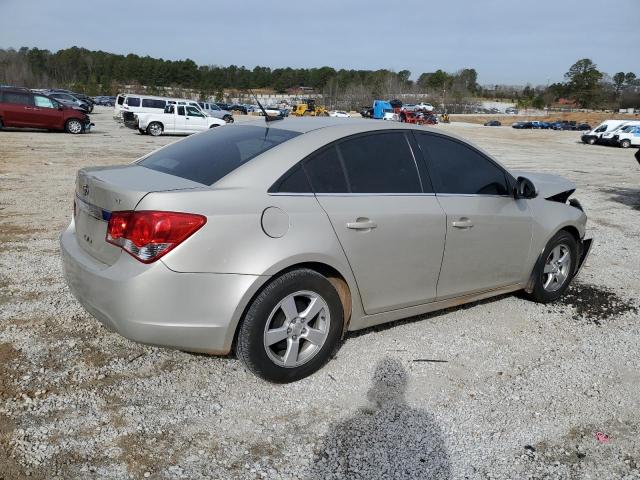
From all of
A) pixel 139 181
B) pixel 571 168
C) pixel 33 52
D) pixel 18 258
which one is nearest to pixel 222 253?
pixel 139 181

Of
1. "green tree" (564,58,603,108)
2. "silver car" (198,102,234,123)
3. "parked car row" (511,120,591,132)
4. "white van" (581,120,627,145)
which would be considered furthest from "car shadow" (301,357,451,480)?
"green tree" (564,58,603,108)

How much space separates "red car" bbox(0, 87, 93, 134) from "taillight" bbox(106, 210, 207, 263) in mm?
23761

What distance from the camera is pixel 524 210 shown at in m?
4.50

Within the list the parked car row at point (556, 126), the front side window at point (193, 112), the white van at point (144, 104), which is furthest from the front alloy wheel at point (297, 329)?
the parked car row at point (556, 126)

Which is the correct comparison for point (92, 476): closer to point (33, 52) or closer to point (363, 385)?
point (363, 385)

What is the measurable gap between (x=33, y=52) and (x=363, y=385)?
6429 inches

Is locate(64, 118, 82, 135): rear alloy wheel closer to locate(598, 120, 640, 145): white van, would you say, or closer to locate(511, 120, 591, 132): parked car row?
locate(598, 120, 640, 145): white van

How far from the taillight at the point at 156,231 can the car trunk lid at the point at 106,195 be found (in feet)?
0.34

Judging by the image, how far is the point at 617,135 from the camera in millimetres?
37312

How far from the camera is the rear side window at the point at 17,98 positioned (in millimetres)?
22875

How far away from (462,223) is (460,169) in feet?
1.51

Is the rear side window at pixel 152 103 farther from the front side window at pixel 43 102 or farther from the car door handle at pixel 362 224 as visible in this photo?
the car door handle at pixel 362 224

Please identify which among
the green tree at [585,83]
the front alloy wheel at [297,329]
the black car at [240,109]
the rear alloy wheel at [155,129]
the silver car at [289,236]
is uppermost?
the green tree at [585,83]

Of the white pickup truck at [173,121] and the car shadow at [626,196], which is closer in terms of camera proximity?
the car shadow at [626,196]
